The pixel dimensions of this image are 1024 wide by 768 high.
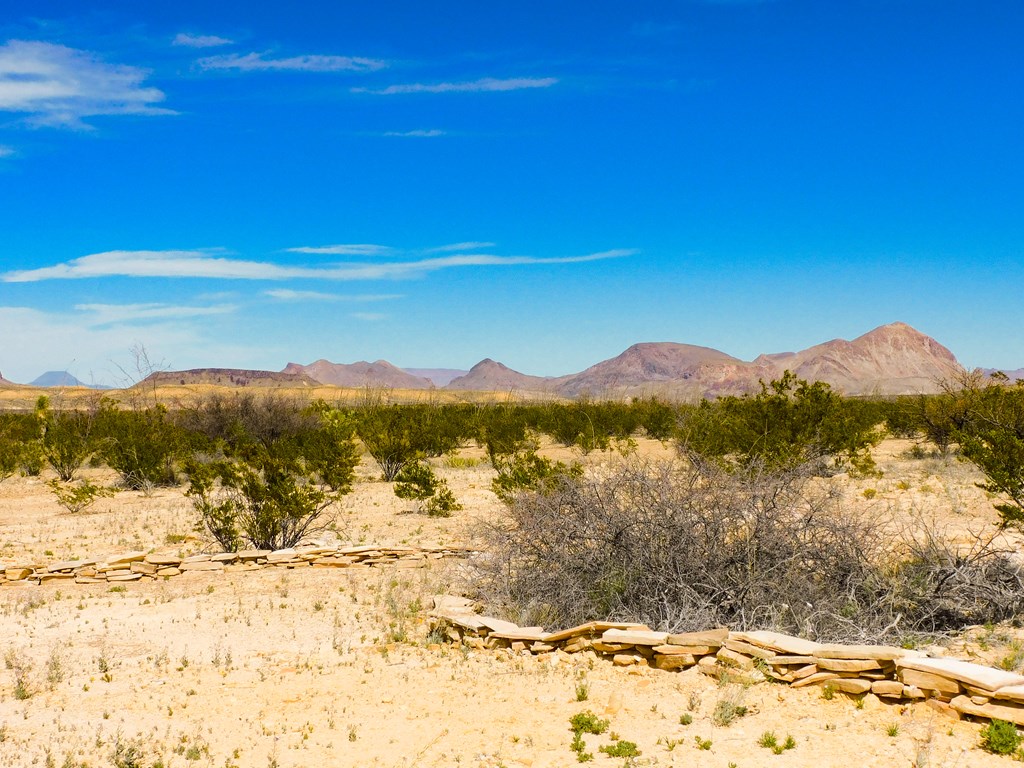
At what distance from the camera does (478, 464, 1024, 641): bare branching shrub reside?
780 centimetres

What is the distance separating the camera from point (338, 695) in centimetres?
661

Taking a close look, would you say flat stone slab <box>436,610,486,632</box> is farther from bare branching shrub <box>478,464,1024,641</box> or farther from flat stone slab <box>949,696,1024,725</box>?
flat stone slab <box>949,696,1024,725</box>

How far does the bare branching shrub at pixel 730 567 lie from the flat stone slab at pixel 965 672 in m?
1.51

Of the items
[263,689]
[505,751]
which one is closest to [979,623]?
[505,751]

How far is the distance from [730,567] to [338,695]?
4089mm

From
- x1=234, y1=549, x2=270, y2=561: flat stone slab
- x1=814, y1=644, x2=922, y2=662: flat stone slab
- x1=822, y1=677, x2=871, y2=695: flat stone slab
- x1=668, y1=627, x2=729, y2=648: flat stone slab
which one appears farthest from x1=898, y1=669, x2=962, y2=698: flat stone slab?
x1=234, y1=549, x2=270, y2=561: flat stone slab

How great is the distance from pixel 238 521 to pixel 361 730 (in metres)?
8.60

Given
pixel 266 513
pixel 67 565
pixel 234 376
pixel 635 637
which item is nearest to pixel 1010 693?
pixel 635 637

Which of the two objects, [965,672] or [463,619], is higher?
[965,672]

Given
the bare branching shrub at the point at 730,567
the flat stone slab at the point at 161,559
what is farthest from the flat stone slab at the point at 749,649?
the flat stone slab at the point at 161,559

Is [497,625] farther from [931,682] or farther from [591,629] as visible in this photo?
[931,682]

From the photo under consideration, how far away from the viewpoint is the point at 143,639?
27.2 ft

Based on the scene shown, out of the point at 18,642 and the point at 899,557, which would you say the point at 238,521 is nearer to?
the point at 18,642

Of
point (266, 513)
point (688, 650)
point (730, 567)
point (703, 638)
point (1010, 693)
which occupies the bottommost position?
point (688, 650)
